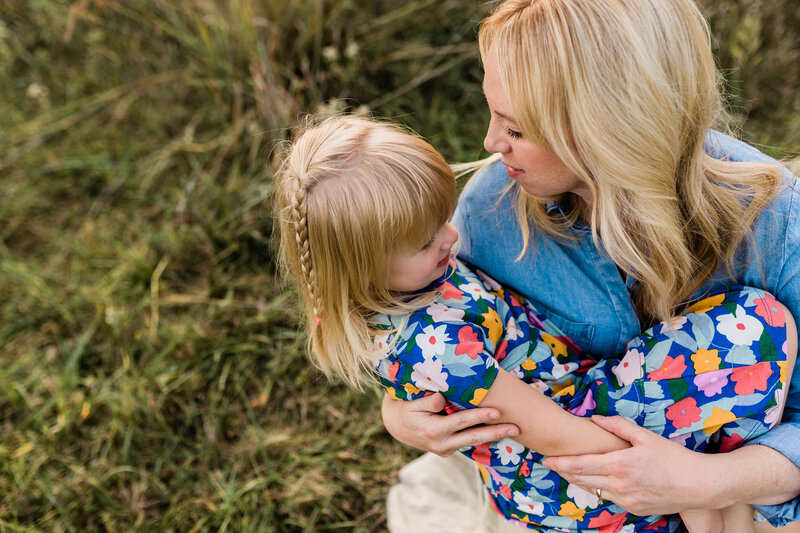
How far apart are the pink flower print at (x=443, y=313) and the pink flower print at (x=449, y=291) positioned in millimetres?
49

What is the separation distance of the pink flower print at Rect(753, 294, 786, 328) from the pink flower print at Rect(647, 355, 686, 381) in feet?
0.63

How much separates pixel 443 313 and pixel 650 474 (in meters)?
0.57

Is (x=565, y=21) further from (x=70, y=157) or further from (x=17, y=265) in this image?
(x=70, y=157)

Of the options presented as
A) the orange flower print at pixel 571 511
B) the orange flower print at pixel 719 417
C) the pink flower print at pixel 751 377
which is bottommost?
the orange flower print at pixel 571 511

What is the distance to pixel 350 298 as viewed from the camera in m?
1.59

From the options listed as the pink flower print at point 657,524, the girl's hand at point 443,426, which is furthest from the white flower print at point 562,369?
the pink flower print at point 657,524

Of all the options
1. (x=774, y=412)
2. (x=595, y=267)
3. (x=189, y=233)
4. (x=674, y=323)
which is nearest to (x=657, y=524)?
(x=774, y=412)

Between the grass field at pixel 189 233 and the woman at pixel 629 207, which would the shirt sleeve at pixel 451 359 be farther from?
the grass field at pixel 189 233

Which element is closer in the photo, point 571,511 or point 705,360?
point 705,360

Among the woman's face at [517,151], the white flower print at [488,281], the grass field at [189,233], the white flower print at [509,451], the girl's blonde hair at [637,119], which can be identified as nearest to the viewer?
the girl's blonde hair at [637,119]

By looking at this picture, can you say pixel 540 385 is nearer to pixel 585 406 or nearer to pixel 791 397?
pixel 585 406

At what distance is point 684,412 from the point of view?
4.91 feet

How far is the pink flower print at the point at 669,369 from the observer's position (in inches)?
59.0

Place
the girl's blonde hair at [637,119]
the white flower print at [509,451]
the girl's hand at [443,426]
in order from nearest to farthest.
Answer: the girl's blonde hair at [637,119], the girl's hand at [443,426], the white flower print at [509,451]
